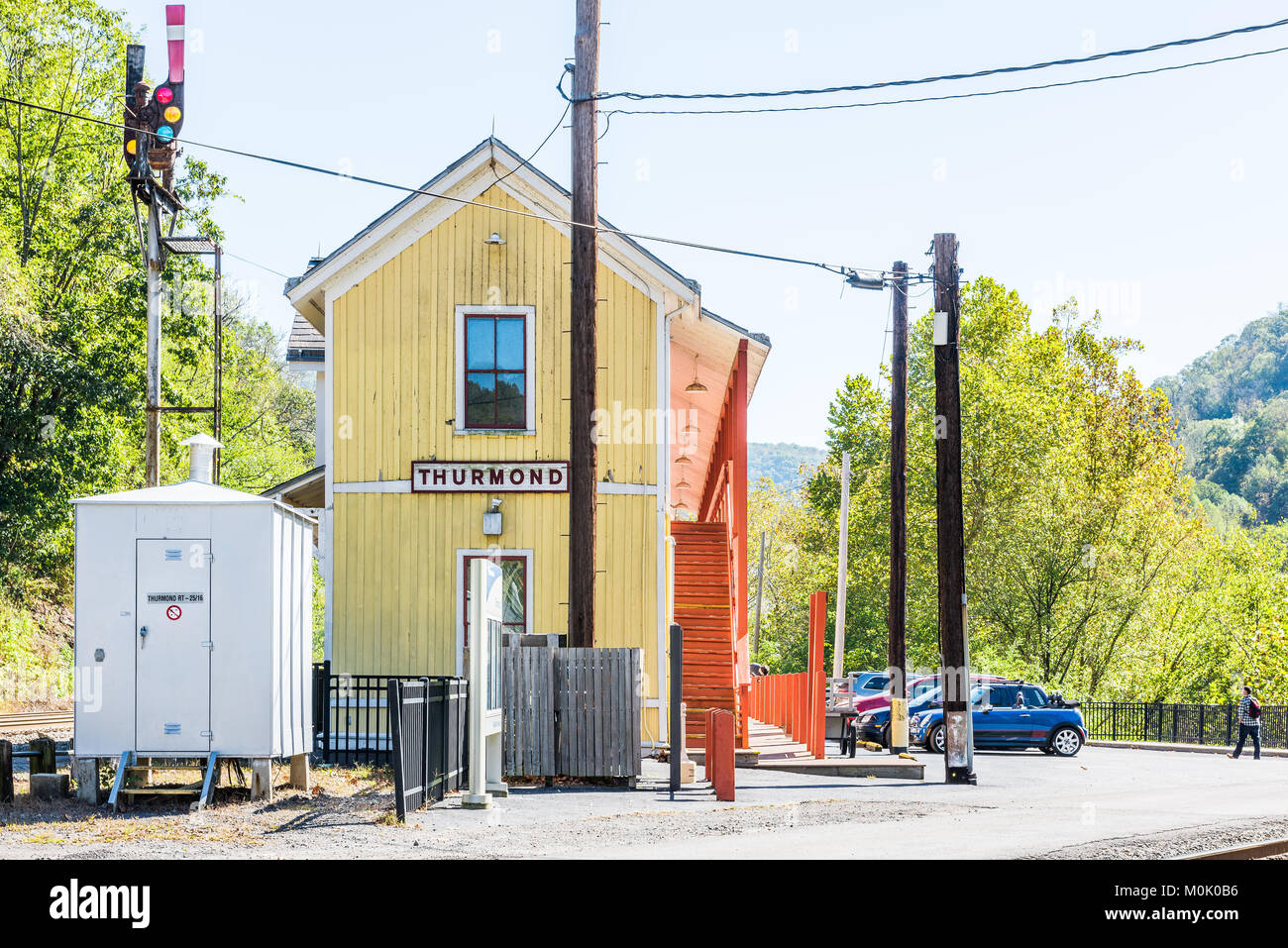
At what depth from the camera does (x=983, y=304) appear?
4972 cm

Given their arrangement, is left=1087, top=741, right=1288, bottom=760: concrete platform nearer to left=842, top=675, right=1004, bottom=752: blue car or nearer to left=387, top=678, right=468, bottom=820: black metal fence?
left=842, top=675, right=1004, bottom=752: blue car

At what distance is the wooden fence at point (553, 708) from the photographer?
16.4 meters

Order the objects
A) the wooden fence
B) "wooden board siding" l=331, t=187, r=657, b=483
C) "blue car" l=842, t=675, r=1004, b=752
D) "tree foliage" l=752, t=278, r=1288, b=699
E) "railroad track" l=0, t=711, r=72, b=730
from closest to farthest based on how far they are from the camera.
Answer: the wooden fence → "wooden board siding" l=331, t=187, r=657, b=483 → "railroad track" l=0, t=711, r=72, b=730 → "blue car" l=842, t=675, r=1004, b=752 → "tree foliage" l=752, t=278, r=1288, b=699

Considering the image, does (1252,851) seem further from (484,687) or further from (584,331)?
(584,331)

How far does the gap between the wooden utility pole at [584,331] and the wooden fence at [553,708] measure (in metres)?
0.40

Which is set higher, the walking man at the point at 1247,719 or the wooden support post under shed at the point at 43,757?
the wooden support post under shed at the point at 43,757

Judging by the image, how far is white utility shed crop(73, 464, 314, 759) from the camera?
45.7 ft

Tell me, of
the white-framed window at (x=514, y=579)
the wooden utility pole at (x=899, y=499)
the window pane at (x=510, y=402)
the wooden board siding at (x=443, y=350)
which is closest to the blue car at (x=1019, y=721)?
the wooden utility pole at (x=899, y=499)

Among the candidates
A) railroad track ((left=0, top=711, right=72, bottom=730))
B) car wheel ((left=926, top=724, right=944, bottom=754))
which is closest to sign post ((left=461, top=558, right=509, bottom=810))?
railroad track ((left=0, top=711, right=72, bottom=730))

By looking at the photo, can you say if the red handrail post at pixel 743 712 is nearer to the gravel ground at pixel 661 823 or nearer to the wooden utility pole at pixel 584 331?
the gravel ground at pixel 661 823

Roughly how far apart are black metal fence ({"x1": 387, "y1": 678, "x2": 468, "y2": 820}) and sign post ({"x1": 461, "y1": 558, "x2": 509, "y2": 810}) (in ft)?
1.26

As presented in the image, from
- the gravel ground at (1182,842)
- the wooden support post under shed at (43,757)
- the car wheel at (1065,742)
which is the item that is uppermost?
the wooden support post under shed at (43,757)
